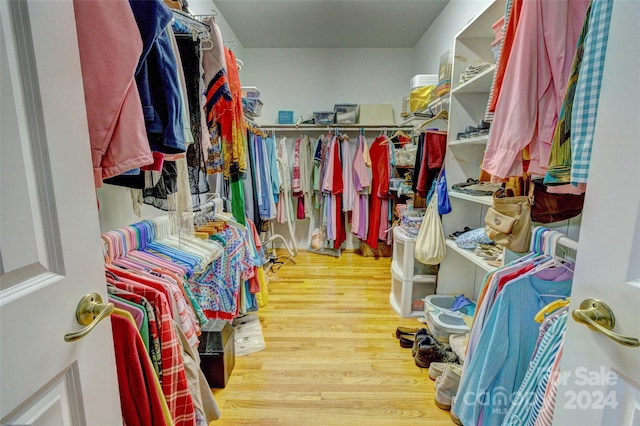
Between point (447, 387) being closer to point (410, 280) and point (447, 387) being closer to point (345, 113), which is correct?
point (410, 280)

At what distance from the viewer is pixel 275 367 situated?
5.93ft

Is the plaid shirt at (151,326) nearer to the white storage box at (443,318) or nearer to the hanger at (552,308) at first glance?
the hanger at (552,308)

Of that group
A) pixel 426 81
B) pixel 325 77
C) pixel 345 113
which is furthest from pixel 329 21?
pixel 426 81

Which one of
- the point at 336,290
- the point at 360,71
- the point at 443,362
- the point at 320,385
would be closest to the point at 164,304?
the point at 320,385

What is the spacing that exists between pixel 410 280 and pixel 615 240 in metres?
1.85

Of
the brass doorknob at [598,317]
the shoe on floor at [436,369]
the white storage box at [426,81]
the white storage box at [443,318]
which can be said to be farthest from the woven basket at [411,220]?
the brass doorknob at [598,317]

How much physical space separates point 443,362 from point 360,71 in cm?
340

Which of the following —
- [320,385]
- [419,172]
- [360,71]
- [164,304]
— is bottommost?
[320,385]

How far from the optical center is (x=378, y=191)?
3.58m

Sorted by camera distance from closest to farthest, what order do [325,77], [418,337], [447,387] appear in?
[447,387]
[418,337]
[325,77]

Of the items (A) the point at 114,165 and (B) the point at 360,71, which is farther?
(B) the point at 360,71

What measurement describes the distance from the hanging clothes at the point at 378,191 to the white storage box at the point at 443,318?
154cm

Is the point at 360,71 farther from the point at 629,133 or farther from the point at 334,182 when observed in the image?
the point at 629,133

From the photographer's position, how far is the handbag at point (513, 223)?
1167 mm
